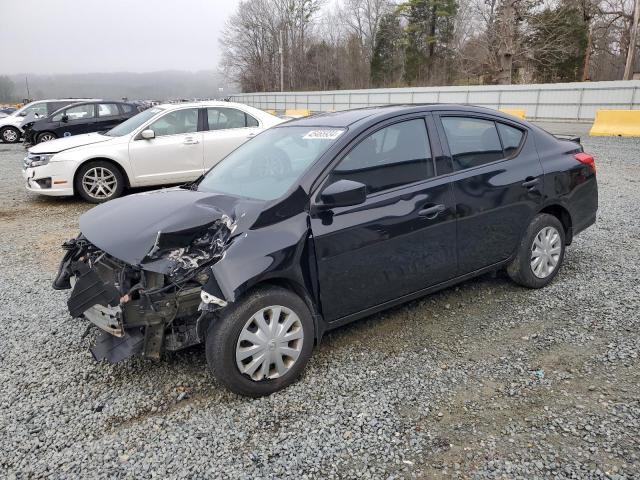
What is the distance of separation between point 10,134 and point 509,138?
22.8 meters

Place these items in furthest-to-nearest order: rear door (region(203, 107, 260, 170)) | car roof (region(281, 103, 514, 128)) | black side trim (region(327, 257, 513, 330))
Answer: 1. rear door (region(203, 107, 260, 170))
2. car roof (region(281, 103, 514, 128))
3. black side trim (region(327, 257, 513, 330))

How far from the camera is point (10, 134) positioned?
2084cm

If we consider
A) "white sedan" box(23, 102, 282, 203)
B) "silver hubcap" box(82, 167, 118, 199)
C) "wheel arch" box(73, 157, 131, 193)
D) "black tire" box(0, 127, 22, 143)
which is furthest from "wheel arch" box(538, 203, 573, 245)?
"black tire" box(0, 127, 22, 143)

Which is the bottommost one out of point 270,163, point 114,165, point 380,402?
point 380,402

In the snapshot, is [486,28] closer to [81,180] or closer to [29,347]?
[81,180]

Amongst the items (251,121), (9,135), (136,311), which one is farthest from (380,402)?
(9,135)

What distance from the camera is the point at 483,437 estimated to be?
2.54 m

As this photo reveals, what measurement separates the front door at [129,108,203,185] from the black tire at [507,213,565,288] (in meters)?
5.96

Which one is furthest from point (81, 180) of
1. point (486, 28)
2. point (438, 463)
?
point (486, 28)

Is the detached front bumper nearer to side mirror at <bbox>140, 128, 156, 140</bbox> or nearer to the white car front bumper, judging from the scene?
side mirror at <bbox>140, 128, 156, 140</bbox>

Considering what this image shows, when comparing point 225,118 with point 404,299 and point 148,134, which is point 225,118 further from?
point 404,299

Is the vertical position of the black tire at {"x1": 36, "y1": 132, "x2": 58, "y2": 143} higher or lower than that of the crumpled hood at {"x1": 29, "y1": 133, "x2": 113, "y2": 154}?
lower

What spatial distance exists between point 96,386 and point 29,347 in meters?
0.90

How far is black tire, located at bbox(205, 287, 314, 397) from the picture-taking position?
2713 mm
